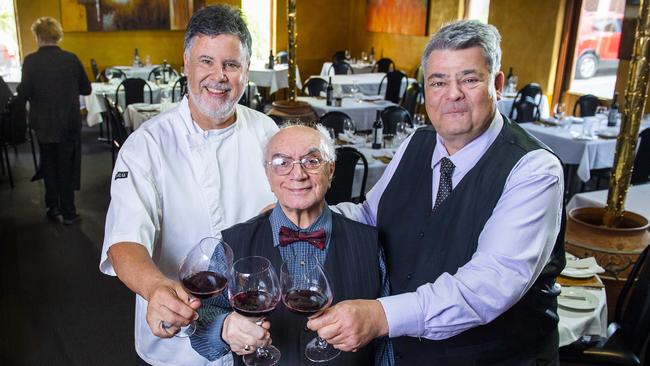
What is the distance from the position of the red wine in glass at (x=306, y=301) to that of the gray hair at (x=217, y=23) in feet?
2.53

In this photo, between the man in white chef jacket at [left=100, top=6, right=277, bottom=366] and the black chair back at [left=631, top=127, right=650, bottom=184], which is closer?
the man in white chef jacket at [left=100, top=6, right=277, bottom=366]

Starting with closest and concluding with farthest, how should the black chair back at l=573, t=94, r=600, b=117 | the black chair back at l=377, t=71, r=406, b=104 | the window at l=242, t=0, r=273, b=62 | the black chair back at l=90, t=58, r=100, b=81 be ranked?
1. the black chair back at l=573, t=94, r=600, b=117
2. the black chair back at l=377, t=71, r=406, b=104
3. the black chair back at l=90, t=58, r=100, b=81
4. the window at l=242, t=0, r=273, b=62

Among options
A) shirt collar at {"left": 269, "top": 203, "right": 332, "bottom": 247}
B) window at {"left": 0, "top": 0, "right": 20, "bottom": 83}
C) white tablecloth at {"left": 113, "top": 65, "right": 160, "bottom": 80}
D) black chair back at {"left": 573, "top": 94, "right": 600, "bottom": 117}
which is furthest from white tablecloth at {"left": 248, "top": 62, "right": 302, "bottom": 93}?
shirt collar at {"left": 269, "top": 203, "right": 332, "bottom": 247}

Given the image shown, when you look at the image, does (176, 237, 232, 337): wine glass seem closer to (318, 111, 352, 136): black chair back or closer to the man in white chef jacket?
the man in white chef jacket

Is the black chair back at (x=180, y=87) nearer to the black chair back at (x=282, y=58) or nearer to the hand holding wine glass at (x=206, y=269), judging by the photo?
the black chair back at (x=282, y=58)

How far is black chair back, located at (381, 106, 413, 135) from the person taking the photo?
6020mm

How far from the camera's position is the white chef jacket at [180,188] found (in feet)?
5.65

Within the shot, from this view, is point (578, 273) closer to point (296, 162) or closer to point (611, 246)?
point (611, 246)

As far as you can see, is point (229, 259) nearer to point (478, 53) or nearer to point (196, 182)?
point (196, 182)

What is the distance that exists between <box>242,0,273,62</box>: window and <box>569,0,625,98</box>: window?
A: 5.91 m

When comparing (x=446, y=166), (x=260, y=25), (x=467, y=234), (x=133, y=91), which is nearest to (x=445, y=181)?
(x=446, y=166)

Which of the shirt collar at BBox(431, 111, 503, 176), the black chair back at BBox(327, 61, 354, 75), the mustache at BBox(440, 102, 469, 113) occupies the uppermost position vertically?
the mustache at BBox(440, 102, 469, 113)

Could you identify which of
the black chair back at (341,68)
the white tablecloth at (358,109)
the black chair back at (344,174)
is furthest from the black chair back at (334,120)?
the black chair back at (341,68)

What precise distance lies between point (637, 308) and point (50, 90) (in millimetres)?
4693
